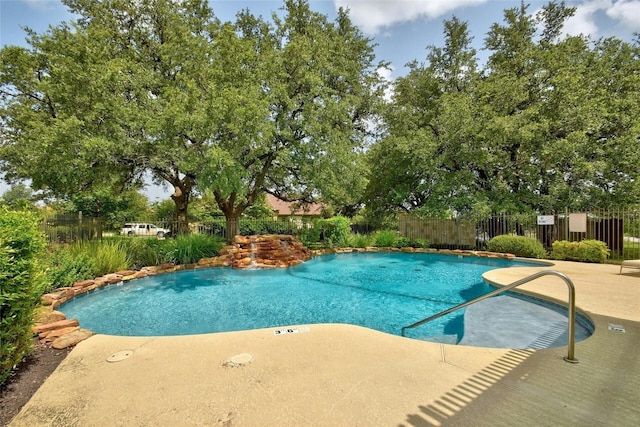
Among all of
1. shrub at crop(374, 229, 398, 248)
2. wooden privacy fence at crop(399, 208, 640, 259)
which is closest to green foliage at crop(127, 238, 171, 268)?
shrub at crop(374, 229, 398, 248)

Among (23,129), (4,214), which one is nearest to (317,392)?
(4,214)

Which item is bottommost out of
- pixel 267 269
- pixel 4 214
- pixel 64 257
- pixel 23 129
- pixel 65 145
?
pixel 267 269

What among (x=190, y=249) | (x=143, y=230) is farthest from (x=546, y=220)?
(x=143, y=230)

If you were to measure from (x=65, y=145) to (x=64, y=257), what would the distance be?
398 centimetres

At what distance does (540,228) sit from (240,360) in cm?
1551

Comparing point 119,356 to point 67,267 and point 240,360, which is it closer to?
point 240,360

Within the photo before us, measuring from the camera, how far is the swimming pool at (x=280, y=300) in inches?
224

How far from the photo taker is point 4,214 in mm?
3170

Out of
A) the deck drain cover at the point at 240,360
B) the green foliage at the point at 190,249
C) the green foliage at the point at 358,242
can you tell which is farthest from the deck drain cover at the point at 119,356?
the green foliage at the point at 358,242

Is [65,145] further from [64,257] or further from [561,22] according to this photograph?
[561,22]

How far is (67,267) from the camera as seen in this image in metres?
7.34

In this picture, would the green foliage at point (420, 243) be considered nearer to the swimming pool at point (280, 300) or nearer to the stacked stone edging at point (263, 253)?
the swimming pool at point (280, 300)

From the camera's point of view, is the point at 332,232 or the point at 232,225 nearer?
the point at 232,225

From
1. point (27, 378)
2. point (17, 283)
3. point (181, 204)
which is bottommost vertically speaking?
point (27, 378)
